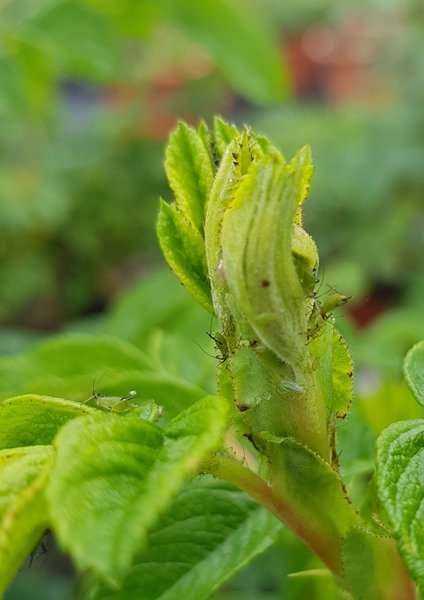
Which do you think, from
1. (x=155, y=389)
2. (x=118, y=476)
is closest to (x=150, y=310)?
(x=155, y=389)

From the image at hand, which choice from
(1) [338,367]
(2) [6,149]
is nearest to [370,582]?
(1) [338,367]

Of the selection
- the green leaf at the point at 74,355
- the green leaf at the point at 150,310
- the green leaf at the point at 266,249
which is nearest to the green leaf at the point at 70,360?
the green leaf at the point at 74,355

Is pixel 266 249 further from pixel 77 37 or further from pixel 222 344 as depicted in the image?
pixel 77 37

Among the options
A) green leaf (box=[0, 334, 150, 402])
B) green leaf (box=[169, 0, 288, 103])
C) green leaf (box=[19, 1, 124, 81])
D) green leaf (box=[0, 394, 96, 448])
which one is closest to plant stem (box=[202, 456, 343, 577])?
green leaf (box=[0, 394, 96, 448])

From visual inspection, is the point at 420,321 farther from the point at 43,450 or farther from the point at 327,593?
the point at 43,450

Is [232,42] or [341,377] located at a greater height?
[232,42]
